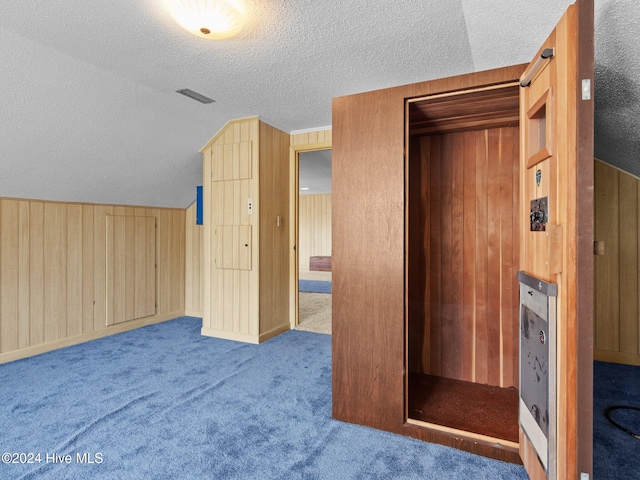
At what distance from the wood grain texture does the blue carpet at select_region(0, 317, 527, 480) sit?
0.57 feet

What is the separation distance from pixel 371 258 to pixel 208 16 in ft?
5.00

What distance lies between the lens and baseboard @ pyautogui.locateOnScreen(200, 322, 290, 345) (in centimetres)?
367

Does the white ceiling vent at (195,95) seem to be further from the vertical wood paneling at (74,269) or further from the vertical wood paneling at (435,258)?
the vertical wood paneling at (435,258)

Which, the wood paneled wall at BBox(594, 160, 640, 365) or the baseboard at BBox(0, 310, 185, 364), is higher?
the wood paneled wall at BBox(594, 160, 640, 365)

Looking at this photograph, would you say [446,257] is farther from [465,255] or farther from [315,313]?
[315,313]

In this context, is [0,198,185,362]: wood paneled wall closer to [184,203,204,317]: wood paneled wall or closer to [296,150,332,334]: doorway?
[184,203,204,317]: wood paneled wall

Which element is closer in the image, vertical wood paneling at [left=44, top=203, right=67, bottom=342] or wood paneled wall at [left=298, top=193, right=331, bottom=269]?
vertical wood paneling at [left=44, top=203, right=67, bottom=342]

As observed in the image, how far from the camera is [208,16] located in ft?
6.13

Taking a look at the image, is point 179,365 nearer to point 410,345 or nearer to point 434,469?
point 410,345

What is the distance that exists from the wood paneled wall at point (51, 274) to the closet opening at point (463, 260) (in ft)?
10.6

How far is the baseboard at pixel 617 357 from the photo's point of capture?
3014 mm

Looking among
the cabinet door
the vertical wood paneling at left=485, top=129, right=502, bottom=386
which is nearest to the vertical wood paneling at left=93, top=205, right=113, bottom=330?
the vertical wood paneling at left=485, top=129, right=502, bottom=386

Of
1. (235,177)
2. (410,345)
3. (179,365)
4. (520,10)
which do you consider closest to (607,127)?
(520,10)

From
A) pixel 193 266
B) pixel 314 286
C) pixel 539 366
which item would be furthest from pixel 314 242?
pixel 539 366
